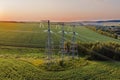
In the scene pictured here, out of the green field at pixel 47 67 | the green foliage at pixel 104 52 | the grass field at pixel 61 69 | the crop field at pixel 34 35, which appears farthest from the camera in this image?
the crop field at pixel 34 35

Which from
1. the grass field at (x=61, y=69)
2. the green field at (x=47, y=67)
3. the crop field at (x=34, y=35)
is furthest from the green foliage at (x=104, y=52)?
the crop field at (x=34, y=35)

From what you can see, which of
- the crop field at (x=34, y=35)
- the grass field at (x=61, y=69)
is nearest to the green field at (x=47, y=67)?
the grass field at (x=61, y=69)

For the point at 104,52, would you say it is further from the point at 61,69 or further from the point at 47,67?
the point at 47,67

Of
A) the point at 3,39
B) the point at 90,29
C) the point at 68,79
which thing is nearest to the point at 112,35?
the point at 90,29

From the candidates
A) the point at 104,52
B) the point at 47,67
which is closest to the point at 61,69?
the point at 47,67

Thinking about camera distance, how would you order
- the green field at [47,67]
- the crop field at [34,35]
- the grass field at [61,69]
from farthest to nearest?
the crop field at [34,35], the green field at [47,67], the grass field at [61,69]

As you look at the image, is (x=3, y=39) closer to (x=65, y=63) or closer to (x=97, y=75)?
(x=65, y=63)

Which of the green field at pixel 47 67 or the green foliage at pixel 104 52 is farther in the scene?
the green foliage at pixel 104 52

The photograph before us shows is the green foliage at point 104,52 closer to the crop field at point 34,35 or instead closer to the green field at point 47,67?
the green field at point 47,67
